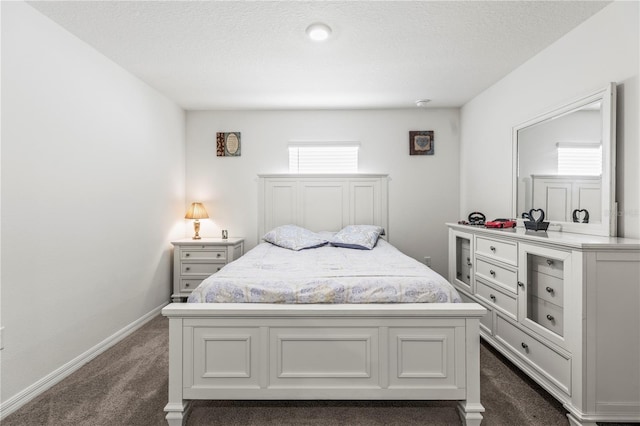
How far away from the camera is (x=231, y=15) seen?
76.9 inches

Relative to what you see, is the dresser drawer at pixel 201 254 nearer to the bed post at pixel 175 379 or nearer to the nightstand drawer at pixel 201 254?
the nightstand drawer at pixel 201 254

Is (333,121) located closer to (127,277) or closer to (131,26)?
→ (131,26)

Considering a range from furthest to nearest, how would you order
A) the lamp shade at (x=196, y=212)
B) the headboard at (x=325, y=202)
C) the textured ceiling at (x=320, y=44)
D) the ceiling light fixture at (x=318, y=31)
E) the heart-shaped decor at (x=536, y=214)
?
the headboard at (x=325, y=202)
the lamp shade at (x=196, y=212)
the heart-shaped decor at (x=536, y=214)
the ceiling light fixture at (x=318, y=31)
the textured ceiling at (x=320, y=44)

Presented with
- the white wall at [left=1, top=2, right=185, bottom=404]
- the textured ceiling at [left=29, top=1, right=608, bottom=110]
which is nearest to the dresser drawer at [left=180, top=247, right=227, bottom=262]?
the white wall at [left=1, top=2, right=185, bottom=404]

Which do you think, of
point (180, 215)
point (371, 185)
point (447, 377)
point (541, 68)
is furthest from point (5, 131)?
point (541, 68)

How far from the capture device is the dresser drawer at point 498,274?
2.08 meters

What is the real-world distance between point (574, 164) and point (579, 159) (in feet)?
0.15

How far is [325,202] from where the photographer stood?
151 inches

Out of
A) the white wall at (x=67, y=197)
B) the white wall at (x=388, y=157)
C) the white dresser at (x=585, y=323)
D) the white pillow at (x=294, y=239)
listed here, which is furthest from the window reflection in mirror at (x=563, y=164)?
the white wall at (x=67, y=197)

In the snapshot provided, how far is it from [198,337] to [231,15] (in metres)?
2.01

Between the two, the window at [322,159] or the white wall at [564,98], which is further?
the window at [322,159]

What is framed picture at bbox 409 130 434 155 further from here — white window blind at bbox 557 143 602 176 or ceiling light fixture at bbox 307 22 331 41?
ceiling light fixture at bbox 307 22 331 41

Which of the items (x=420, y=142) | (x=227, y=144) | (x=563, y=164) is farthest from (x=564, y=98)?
(x=227, y=144)

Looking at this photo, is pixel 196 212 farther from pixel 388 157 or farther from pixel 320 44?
pixel 388 157
